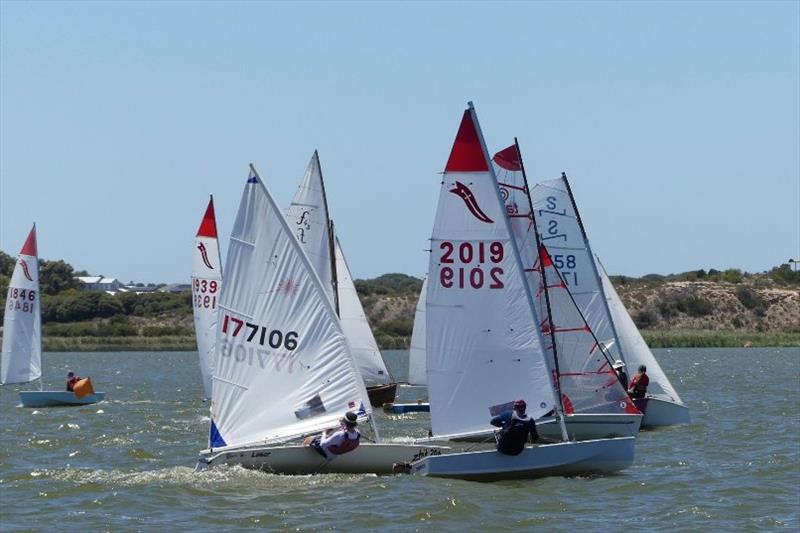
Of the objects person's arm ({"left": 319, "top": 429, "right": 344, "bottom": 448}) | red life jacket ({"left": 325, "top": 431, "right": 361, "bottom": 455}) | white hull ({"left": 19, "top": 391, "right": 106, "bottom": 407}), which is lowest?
red life jacket ({"left": 325, "top": 431, "right": 361, "bottom": 455})

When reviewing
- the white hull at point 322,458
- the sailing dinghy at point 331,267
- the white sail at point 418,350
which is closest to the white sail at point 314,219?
the sailing dinghy at point 331,267

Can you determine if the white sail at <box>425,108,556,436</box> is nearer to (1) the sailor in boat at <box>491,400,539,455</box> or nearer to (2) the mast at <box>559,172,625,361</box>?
Result: (1) the sailor in boat at <box>491,400,539,455</box>

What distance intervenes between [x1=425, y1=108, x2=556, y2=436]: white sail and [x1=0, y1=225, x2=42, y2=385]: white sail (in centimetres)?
2486

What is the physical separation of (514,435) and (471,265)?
281 cm

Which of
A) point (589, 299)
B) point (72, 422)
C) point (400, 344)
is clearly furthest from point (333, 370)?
point (400, 344)

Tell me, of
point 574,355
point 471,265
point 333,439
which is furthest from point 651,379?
point 333,439

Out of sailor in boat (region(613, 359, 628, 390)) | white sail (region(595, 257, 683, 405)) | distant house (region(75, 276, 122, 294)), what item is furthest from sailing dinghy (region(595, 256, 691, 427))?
distant house (region(75, 276, 122, 294))

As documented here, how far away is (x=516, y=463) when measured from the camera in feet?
70.1

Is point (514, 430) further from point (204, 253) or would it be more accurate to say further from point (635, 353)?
point (204, 253)

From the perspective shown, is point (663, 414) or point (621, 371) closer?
point (621, 371)

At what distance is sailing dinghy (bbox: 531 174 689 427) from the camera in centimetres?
3200

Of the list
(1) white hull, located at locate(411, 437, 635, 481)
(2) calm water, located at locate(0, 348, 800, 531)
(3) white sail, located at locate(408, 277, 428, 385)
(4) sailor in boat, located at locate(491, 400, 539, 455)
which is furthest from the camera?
(3) white sail, located at locate(408, 277, 428, 385)

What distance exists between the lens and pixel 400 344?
9394 cm

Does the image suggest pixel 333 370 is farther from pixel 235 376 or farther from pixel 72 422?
pixel 72 422
